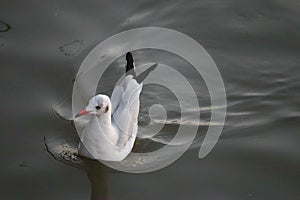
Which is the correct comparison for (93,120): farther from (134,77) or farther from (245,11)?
(245,11)

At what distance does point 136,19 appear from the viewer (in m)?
10.4

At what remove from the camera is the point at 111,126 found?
7.77 m

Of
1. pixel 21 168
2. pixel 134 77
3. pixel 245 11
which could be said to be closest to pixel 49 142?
pixel 21 168

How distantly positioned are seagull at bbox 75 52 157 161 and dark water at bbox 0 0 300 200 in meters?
0.25

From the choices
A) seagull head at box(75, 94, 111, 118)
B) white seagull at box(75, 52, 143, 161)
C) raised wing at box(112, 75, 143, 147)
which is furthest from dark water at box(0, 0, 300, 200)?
seagull head at box(75, 94, 111, 118)

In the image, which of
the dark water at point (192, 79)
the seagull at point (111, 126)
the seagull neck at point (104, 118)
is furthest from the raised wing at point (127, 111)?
the dark water at point (192, 79)

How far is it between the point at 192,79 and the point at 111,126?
2.05 m

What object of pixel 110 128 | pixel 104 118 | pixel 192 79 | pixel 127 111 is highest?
pixel 192 79

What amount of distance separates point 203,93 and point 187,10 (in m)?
1.99

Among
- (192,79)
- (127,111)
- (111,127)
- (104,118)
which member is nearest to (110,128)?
(111,127)

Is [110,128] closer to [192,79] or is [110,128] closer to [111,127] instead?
[111,127]

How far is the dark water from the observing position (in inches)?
300

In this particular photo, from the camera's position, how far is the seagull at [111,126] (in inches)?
296

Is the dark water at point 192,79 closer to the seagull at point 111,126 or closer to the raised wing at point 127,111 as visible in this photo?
the seagull at point 111,126
